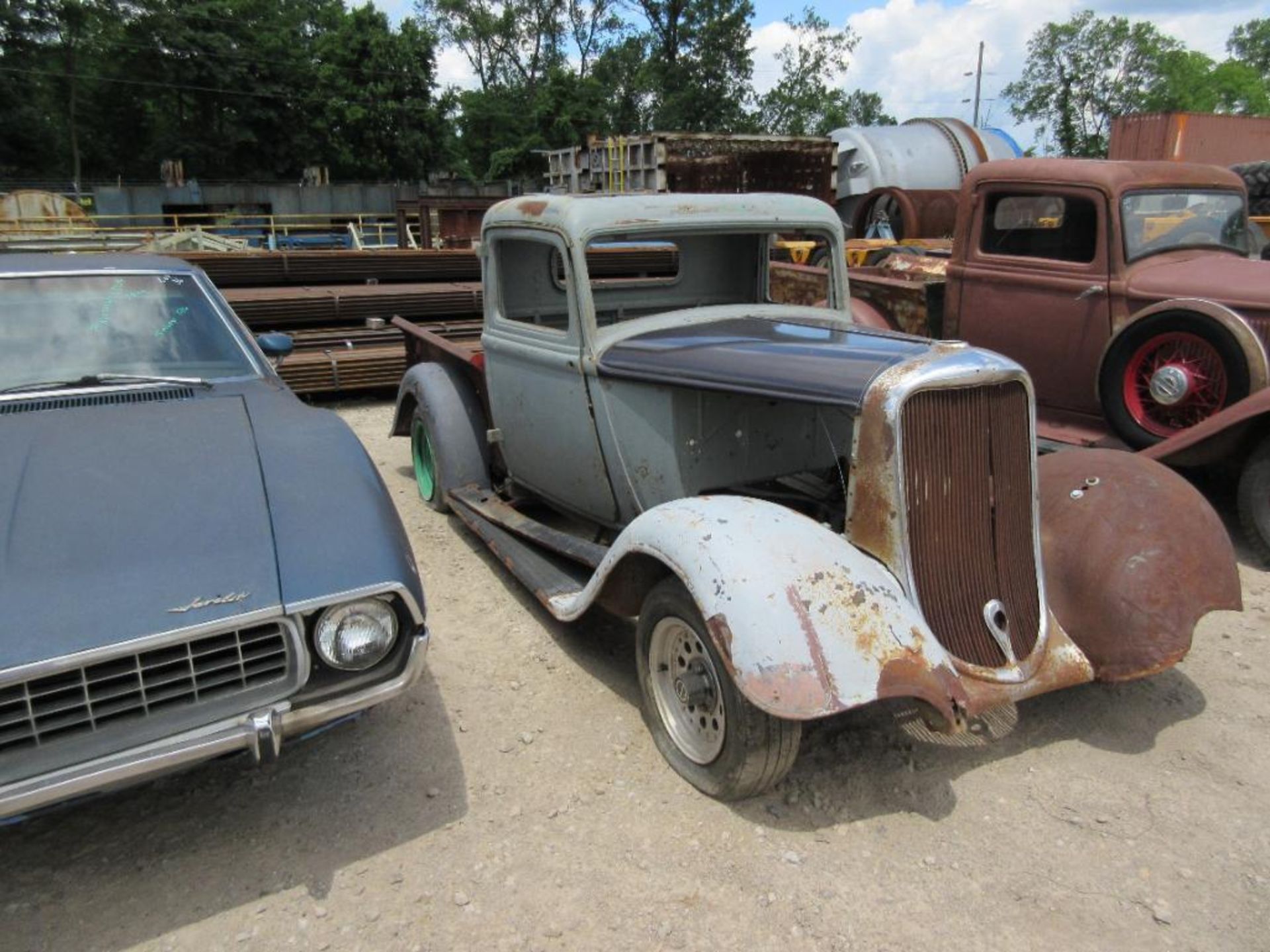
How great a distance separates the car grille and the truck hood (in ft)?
5.68

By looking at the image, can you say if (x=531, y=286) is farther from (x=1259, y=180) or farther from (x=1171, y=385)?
(x=1259, y=180)

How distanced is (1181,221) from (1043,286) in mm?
969

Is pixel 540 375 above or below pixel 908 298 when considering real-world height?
below

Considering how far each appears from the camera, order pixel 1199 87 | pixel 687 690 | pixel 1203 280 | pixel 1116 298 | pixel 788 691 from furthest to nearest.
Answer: pixel 1199 87 → pixel 1116 298 → pixel 1203 280 → pixel 687 690 → pixel 788 691

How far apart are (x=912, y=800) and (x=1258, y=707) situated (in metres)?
1.59

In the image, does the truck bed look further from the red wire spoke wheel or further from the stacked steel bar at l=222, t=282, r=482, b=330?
the stacked steel bar at l=222, t=282, r=482, b=330

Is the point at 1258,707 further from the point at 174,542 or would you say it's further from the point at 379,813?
the point at 174,542

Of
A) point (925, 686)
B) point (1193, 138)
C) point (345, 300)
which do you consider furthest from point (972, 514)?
point (1193, 138)

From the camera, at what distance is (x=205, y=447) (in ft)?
9.21

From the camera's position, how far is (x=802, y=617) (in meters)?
2.42

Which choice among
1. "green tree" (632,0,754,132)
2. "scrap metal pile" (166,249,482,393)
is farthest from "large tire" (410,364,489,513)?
"green tree" (632,0,754,132)

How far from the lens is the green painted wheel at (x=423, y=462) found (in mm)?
5527

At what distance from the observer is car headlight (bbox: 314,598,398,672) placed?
7.58 feet

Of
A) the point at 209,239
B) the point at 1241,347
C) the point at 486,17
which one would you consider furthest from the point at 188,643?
the point at 486,17
